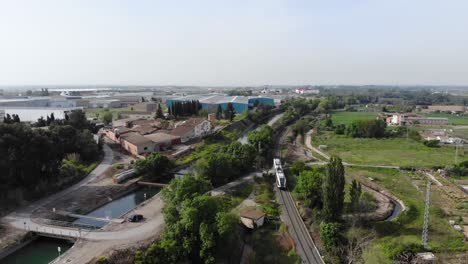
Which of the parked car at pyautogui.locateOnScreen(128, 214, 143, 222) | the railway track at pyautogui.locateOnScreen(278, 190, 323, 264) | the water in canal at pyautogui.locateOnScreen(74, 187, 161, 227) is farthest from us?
the water in canal at pyautogui.locateOnScreen(74, 187, 161, 227)

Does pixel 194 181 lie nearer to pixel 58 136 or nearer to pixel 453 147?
pixel 58 136

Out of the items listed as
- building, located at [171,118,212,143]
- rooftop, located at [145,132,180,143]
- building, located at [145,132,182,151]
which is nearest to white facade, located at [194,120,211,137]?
building, located at [171,118,212,143]

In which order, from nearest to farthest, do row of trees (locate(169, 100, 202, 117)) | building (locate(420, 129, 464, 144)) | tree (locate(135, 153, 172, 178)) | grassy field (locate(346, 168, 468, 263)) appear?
grassy field (locate(346, 168, 468, 263)) < tree (locate(135, 153, 172, 178)) < building (locate(420, 129, 464, 144)) < row of trees (locate(169, 100, 202, 117))

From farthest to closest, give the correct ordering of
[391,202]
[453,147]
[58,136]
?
[453,147]
[58,136]
[391,202]

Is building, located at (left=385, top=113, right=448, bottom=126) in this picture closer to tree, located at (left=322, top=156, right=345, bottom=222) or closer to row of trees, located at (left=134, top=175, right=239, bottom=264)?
A: tree, located at (left=322, top=156, right=345, bottom=222)

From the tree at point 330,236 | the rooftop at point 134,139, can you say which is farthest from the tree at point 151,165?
the tree at point 330,236

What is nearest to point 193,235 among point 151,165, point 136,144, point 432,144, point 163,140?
point 151,165

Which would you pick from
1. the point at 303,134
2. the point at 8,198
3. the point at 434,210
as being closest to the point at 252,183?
the point at 434,210
